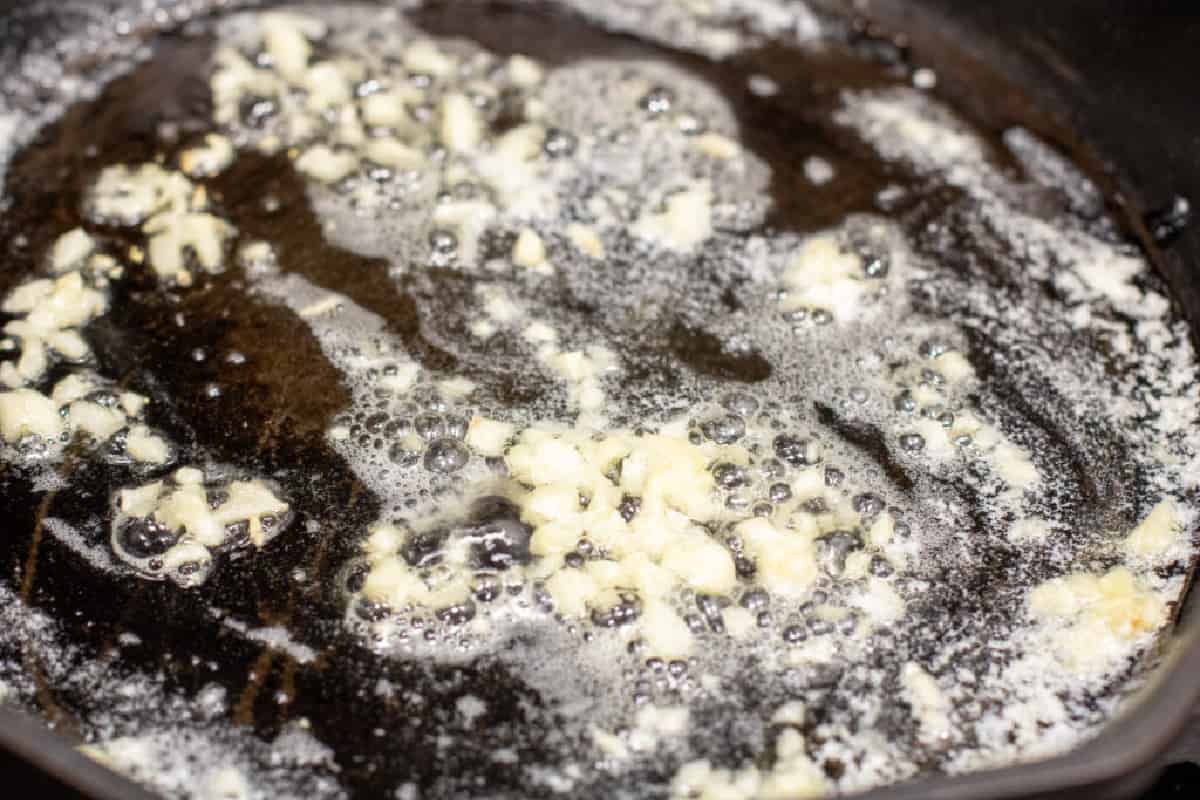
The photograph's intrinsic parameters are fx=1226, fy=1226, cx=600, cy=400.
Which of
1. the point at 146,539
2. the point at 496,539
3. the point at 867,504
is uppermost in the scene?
the point at 867,504

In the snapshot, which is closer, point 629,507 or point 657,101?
point 629,507

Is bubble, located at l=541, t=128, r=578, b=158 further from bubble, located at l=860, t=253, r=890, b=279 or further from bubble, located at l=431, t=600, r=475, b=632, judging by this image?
bubble, located at l=431, t=600, r=475, b=632

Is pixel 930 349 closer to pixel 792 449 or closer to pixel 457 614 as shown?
pixel 792 449

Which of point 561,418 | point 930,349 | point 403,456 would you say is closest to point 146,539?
point 403,456

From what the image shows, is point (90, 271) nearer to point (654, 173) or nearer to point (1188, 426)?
point (654, 173)

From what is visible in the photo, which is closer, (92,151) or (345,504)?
(345,504)

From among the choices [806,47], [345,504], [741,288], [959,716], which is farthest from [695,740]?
[806,47]

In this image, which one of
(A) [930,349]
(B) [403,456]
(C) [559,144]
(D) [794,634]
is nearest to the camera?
(D) [794,634]

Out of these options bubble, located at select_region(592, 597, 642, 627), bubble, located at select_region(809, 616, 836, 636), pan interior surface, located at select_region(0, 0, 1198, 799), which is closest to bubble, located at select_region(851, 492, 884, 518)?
pan interior surface, located at select_region(0, 0, 1198, 799)
